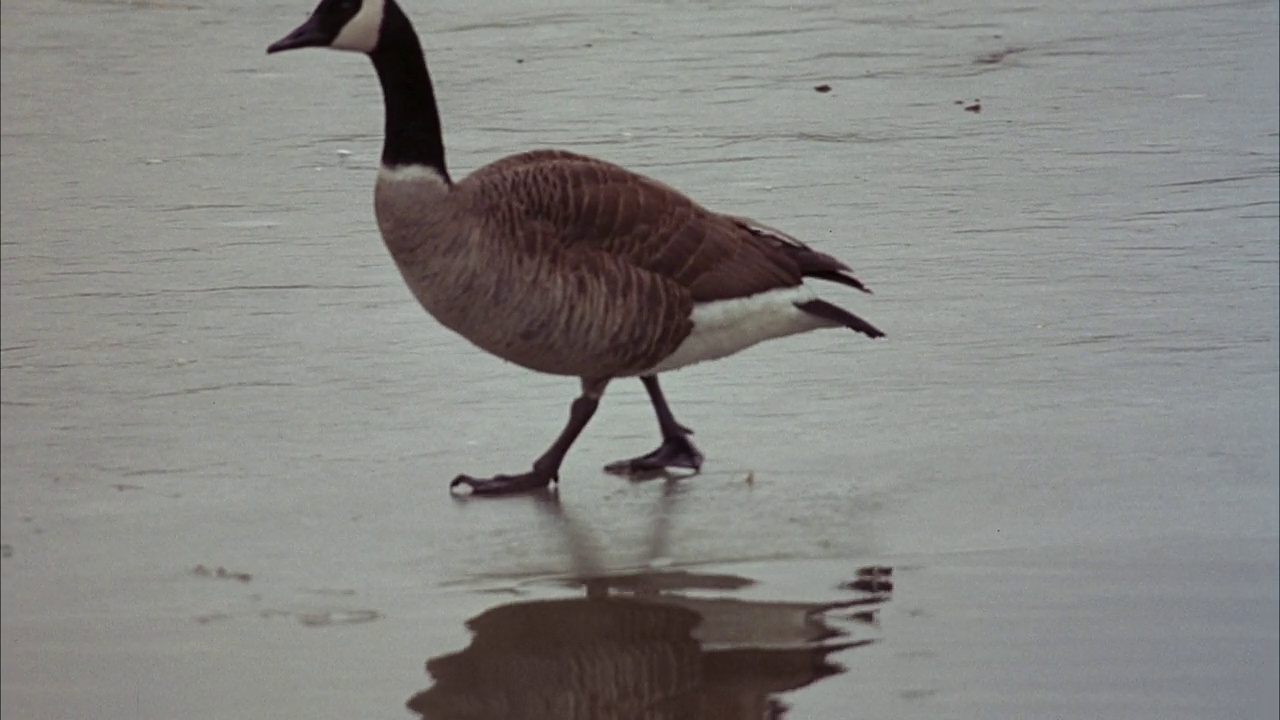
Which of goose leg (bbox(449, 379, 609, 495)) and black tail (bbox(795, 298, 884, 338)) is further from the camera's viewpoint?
black tail (bbox(795, 298, 884, 338))

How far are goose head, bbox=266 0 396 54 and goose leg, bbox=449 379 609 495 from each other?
3.13 ft

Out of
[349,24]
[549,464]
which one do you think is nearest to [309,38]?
[349,24]

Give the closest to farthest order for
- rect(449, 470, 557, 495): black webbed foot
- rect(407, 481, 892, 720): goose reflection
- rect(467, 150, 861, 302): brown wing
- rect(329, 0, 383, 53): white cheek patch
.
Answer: rect(407, 481, 892, 720): goose reflection
rect(449, 470, 557, 495): black webbed foot
rect(467, 150, 861, 302): brown wing
rect(329, 0, 383, 53): white cheek patch

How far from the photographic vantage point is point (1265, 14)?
39.4 feet

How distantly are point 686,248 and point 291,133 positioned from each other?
4.06 metres

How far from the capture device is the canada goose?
5.36 meters

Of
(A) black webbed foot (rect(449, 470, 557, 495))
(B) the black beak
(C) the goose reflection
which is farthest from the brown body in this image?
(C) the goose reflection

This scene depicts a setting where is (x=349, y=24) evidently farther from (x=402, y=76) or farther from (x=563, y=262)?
(x=563, y=262)

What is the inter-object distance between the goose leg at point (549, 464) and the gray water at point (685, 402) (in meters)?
0.06

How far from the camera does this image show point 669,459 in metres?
5.50

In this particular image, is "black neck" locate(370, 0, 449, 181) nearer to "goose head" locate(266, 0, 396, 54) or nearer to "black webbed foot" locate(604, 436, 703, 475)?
"goose head" locate(266, 0, 396, 54)

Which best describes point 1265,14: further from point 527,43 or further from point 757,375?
point 757,375

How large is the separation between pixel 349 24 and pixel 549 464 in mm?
1133

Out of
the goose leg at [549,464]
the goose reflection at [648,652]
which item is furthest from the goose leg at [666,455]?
the goose reflection at [648,652]
